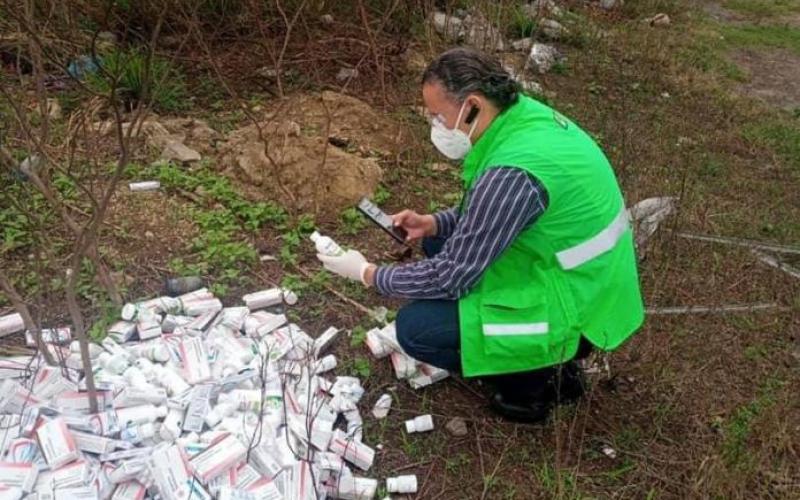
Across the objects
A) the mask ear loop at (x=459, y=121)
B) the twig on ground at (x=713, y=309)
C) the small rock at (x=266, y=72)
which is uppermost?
the mask ear loop at (x=459, y=121)

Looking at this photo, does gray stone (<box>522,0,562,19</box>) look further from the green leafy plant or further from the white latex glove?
the white latex glove

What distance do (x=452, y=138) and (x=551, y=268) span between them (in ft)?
1.66

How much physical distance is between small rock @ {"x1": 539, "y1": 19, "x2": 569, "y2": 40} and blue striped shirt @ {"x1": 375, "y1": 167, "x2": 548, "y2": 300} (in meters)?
5.02

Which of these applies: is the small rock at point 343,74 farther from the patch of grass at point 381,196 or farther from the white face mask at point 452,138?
the white face mask at point 452,138

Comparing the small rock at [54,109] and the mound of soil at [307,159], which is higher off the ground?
the small rock at [54,109]

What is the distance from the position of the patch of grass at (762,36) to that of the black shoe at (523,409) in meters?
6.80

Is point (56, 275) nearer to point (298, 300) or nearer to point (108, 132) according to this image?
point (298, 300)

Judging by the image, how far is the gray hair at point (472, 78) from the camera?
2.18m

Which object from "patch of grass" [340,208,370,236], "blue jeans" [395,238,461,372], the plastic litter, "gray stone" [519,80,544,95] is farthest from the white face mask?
"gray stone" [519,80,544,95]

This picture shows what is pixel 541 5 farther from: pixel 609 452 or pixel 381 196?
pixel 609 452

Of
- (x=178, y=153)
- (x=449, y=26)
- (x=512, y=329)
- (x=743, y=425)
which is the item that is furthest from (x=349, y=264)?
(x=449, y=26)

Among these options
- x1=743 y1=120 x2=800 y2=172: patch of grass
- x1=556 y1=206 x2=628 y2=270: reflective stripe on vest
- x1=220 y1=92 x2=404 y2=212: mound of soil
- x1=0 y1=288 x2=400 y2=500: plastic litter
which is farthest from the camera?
x1=743 y1=120 x2=800 y2=172: patch of grass

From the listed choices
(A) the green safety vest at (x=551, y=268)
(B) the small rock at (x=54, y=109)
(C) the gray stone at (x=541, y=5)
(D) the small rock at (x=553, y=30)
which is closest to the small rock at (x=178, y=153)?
(B) the small rock at (x=54, y=109)

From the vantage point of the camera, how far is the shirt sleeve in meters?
2.71
